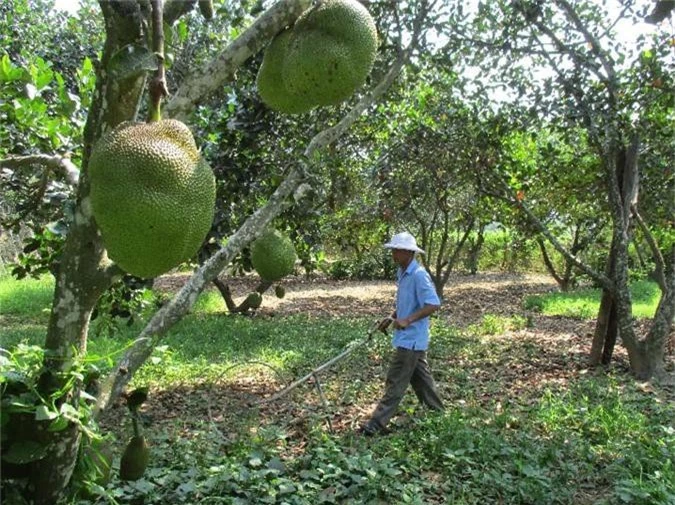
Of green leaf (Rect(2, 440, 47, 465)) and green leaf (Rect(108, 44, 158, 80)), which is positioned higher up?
green leaf (Rect(108, 44, 158, 80))

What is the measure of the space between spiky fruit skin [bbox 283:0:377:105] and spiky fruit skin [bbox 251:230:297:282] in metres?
2.70

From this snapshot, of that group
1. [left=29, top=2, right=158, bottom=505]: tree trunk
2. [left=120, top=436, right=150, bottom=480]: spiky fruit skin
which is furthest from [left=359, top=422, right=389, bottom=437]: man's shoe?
[left=29, top=2, right=158, bottom=505]: tree trunk

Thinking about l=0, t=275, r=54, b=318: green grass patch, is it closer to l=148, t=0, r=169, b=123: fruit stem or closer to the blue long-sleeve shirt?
the blue long-sleeve shirt

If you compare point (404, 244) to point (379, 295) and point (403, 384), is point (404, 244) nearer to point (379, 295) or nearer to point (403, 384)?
point (403, 384)

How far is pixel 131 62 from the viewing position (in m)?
1.12

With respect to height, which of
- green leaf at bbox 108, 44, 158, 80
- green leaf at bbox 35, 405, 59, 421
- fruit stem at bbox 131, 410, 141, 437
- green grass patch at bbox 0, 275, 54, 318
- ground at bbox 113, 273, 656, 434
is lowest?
green grass patch at bbox 0, 275, 54, 318

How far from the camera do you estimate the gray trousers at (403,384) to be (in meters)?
4.09

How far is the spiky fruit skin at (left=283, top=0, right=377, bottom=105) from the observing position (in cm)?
154

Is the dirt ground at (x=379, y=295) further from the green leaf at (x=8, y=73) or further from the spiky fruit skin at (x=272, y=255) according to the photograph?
the green leaf at (x=8, y=73)

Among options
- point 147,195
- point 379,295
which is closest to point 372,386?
point 147,195

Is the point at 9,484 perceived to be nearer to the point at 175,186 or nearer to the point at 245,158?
the point at 175,186

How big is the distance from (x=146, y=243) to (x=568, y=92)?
401cm

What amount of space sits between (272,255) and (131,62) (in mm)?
3193

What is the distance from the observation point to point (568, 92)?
14.6 feet
